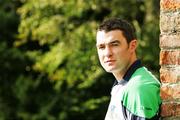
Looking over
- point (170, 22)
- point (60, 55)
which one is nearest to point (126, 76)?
point (170, 22)

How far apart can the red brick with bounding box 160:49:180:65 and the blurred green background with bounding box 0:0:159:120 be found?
27.7 ft

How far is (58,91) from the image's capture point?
13.0m

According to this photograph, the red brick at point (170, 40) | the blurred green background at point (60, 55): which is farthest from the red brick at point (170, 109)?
the blurred green background at point (60, 55)

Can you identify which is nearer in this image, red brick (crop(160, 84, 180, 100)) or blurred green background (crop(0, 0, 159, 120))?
red brick (crop(160, 84, 180, 100))

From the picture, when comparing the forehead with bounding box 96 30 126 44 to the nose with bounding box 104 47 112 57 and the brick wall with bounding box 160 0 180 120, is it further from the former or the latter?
the brick wall with bounding box 160 0 180 120

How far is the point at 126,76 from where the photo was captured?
2914 mm

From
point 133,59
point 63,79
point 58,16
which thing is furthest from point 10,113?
point 133,59

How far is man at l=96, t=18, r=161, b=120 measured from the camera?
265cm

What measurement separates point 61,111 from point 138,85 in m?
10.3

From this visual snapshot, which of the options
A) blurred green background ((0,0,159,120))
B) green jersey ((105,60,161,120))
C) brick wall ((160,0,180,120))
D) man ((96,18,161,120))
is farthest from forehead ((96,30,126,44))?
blurred green background ((0,0,159,120))

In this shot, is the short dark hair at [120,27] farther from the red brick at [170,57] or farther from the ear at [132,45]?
the red brick at [170,57]

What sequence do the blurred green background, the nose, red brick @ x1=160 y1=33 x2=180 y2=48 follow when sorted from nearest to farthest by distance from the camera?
red brick @ x1=160 y1=33 x2=180 y2=48, the nose, the blurred green background

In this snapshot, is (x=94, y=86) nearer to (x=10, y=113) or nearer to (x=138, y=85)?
(x=10, y=113)

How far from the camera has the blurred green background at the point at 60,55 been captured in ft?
37.3
